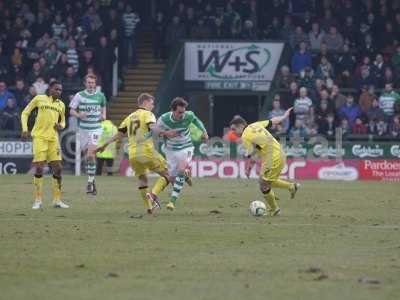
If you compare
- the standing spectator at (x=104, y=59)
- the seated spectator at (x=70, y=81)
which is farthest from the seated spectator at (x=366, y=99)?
the seated spectator at (x=70, y=81)

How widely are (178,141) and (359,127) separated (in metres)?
13.7

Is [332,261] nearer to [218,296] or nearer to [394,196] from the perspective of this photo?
[218,296]

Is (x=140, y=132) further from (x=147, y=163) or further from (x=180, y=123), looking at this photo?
(x=180, y=123)

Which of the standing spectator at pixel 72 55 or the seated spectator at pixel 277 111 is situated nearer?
the seated spectator at pixel 277 111

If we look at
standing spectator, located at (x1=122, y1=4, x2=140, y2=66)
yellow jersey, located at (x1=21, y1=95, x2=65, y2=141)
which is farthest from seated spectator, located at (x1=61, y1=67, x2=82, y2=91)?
yellow jersey, located at (x1=21, y1=95, x2=65, y2=141)

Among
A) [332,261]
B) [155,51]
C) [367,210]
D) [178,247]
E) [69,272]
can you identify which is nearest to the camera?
[69,272]

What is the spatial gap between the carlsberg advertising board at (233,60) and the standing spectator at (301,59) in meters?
1.24

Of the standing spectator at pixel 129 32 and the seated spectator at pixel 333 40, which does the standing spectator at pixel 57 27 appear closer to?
the standing spectator at pixel 129 32

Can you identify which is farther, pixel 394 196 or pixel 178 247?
pixel 394 196

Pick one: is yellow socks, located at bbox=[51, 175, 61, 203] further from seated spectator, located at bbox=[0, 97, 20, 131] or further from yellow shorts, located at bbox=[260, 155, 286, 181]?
seated spectator, located at bbox=[0, 97, 20, 131]

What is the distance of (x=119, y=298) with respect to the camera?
10578mm

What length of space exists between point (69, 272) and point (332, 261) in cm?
292

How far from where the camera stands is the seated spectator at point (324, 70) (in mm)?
34875

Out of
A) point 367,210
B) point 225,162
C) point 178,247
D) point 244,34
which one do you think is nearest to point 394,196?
point 367,210
